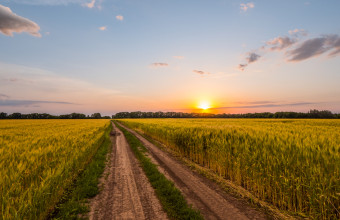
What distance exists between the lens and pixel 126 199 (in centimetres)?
546

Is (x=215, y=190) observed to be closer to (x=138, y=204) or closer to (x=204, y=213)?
(x=204, y=213)

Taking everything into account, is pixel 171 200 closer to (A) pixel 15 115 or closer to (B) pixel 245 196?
(B) pixel 245 196

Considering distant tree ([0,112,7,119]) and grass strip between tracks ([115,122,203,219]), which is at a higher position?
distant tree ([0,112,7,119])

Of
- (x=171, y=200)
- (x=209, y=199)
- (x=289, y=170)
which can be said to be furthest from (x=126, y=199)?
(x=289, y=170)

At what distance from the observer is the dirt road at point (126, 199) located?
4.56 meters

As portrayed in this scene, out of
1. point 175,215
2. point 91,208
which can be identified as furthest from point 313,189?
point 91,208

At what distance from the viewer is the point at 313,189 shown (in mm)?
4125

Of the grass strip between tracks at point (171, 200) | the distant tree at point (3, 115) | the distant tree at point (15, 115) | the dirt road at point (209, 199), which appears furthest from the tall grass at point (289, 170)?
the distant tree at point (3, 115)

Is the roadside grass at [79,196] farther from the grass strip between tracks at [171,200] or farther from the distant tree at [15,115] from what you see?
the distant tree at [15,115]

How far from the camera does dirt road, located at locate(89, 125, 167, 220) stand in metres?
4.56

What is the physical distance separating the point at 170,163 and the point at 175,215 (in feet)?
18.5

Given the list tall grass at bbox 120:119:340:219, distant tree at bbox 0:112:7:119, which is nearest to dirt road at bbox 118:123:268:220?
tall grass at bbox 120:119:340:219

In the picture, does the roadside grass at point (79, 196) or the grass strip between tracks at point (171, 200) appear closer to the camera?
the grass strip between tracks at point (171, 200)

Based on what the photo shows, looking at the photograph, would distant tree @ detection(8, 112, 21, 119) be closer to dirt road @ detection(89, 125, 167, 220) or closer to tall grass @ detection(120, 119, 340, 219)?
dirt road @ detection(89, 125, 167, 220)
